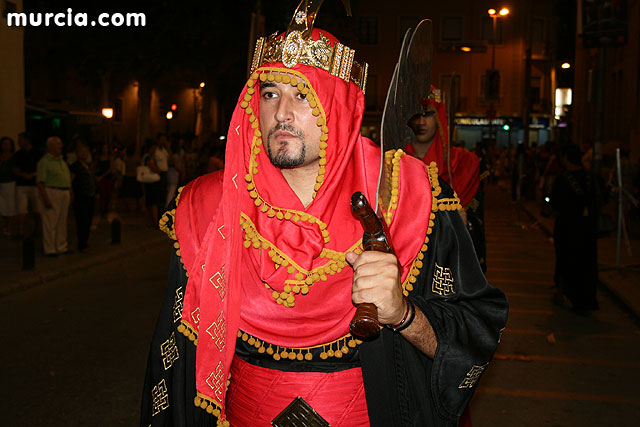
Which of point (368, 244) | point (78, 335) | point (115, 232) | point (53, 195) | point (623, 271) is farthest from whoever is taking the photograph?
point (115, 232)

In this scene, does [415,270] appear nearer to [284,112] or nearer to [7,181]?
[284,112]

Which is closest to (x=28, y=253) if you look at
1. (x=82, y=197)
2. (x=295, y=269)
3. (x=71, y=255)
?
(x=71, y=255)

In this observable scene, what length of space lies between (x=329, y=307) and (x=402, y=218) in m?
0.41

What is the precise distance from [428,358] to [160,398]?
98cm

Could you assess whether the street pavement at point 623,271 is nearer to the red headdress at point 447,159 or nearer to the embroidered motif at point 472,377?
the red headdress at point 447,159

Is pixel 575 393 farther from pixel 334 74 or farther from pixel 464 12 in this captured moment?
pixel 464 12

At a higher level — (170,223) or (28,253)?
(170,223)

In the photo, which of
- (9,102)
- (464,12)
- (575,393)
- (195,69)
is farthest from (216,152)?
(464,12)

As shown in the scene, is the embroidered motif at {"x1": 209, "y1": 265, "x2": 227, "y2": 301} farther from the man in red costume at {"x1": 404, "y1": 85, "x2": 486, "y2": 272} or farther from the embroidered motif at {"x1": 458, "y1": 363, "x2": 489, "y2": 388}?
the man in red costume at {"x1": 404, "y1": 85, "x2": 486, "y2": 272}

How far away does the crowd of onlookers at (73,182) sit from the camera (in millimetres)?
11164

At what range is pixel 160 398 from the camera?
8.33 feet

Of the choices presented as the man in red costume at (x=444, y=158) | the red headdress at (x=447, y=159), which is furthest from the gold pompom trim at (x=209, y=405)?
the red headdress at (x=447, y=159)

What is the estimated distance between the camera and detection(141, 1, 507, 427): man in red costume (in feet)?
7.80

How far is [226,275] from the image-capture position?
245cm
